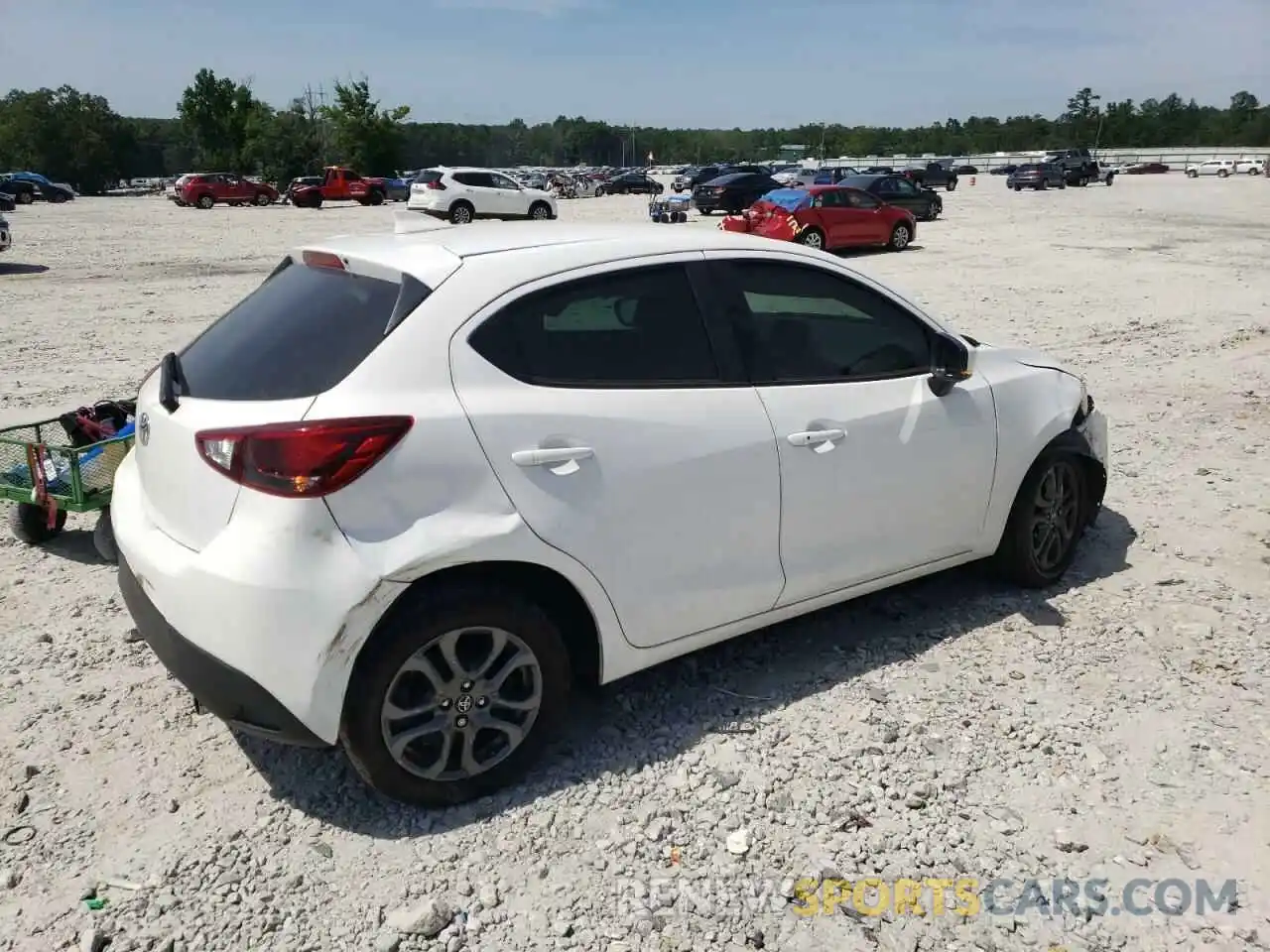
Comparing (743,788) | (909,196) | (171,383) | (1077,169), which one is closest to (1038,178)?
(1077,169)

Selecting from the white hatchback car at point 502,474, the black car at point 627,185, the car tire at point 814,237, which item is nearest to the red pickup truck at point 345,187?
the black car at point 627,185

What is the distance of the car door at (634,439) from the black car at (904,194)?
2837 cm

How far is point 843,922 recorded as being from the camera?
2725mm

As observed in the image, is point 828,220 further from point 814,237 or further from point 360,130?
point 360,130

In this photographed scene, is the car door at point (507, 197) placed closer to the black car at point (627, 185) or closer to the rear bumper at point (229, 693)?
the black car at point (627, 185)

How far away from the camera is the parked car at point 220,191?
44281 mm

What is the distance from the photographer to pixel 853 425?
3.69 metres

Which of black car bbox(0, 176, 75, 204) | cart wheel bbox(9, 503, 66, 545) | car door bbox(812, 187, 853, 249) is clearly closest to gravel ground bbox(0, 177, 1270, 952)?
cart wheel bbox(9, 503, 66, 545)

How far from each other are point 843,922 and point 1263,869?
1.27 meters

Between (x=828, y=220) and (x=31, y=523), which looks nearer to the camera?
(x=31, y=523)

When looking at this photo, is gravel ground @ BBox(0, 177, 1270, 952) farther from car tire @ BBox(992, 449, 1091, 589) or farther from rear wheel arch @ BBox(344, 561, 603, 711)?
rear wheel arch @ BBox(344, 561, 603, 711)

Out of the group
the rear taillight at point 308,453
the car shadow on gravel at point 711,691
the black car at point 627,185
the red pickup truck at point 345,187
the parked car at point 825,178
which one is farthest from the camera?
the black car at point 627,185

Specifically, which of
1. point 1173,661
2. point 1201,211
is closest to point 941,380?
point 1173,661

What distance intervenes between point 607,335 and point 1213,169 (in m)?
80.9
